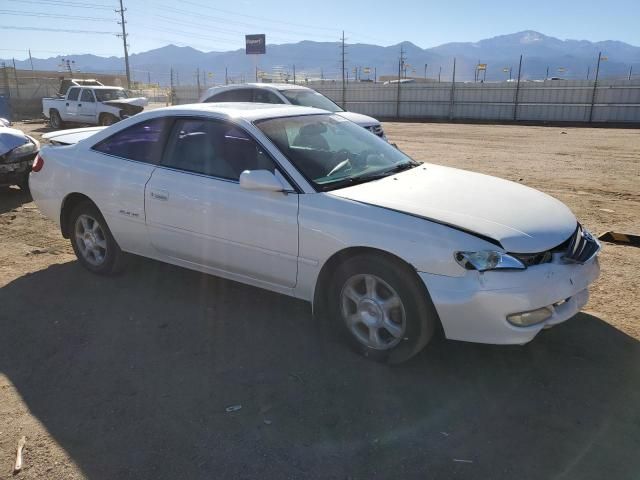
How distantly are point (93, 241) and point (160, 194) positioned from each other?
46.0 inches

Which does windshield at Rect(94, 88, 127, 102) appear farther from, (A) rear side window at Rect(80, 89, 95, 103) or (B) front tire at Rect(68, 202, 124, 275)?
(B) front tire at Rect(68, 202, 124, 275)

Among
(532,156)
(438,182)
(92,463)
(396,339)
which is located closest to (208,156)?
(438,182)

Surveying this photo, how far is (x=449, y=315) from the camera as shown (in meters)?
3.07

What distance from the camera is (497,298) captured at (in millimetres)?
2965

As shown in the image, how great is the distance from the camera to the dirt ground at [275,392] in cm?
263

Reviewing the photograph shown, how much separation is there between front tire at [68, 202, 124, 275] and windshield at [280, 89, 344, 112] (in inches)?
274

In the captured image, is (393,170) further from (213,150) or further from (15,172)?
(15,172)

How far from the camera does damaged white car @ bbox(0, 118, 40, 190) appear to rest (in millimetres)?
7938

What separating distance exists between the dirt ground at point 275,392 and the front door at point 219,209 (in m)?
0.49

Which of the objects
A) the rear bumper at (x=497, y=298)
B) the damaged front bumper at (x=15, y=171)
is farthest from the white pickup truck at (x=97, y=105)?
the rear bumper at (x=497, y=298)

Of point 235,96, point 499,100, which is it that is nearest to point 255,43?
point 499,100

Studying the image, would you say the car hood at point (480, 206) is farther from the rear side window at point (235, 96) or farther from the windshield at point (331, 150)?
the rear side window at point (235, 96)

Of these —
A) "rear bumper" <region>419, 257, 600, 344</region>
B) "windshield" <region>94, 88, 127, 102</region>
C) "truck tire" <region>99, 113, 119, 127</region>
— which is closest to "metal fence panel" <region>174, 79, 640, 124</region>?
Result: "windshield" <region>94, 88, 127, 102</region>

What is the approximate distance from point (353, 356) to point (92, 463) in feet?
5.42
